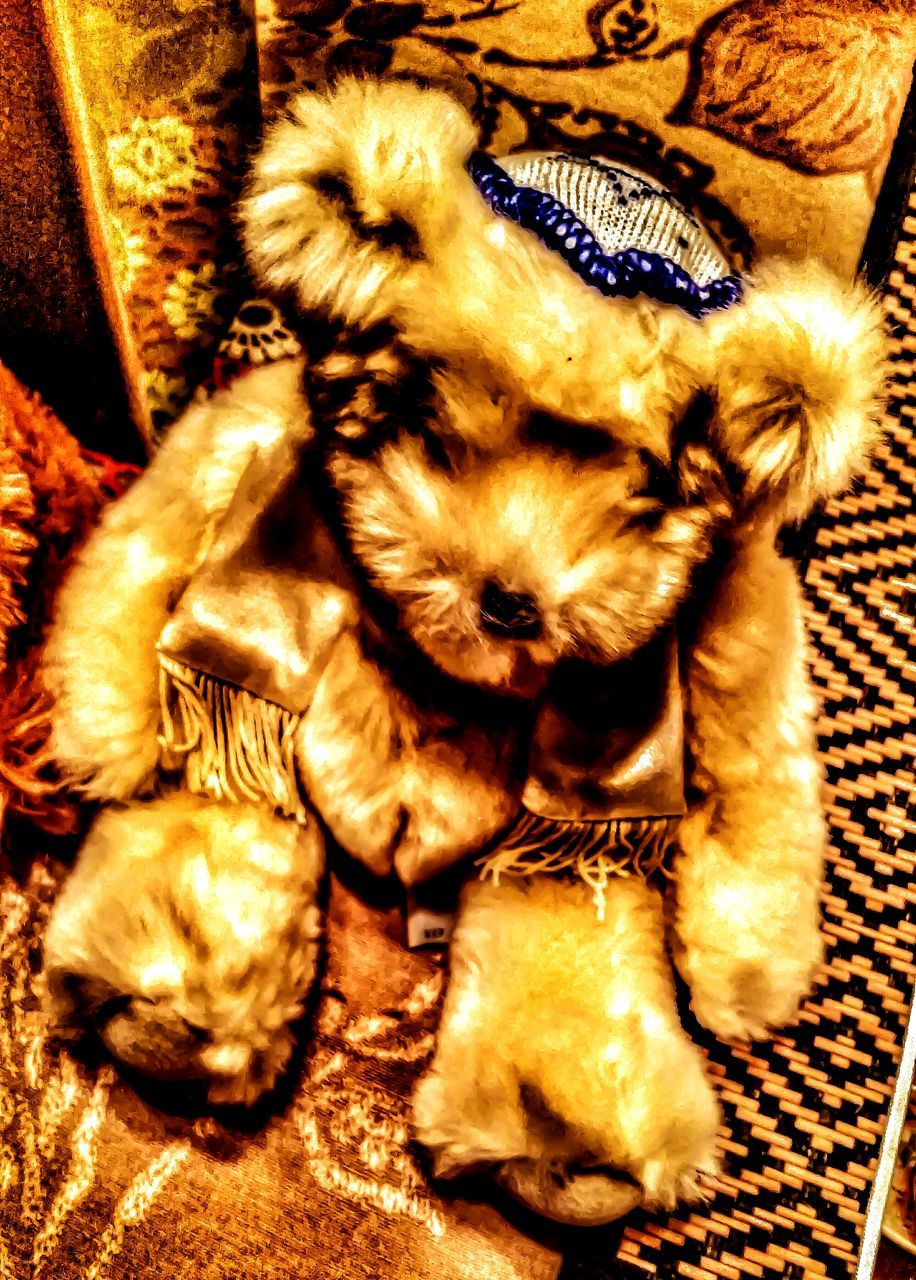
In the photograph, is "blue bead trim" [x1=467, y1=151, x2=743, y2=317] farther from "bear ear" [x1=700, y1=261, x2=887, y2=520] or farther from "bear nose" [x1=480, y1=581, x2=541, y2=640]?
"bear nose" [x1=480, y1=581, x2=541, y2=640]

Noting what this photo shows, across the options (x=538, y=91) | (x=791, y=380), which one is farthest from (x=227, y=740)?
(x=538, y=91)

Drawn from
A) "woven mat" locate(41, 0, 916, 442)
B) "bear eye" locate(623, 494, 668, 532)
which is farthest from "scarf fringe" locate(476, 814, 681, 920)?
"woven mat" locate(41, 0, 916, 442)

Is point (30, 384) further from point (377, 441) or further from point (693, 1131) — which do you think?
point (693, 1131)

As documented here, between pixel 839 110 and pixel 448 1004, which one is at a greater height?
pixel 839 110

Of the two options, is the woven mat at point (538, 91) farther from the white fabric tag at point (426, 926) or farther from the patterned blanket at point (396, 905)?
the white fabric tag at point (426, 926)

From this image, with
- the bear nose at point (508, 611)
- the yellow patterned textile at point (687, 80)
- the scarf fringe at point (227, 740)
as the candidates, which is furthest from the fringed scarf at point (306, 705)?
the yellow patterned textile at point (687, 80)

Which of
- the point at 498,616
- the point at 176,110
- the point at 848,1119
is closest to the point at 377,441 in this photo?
the point at 498,616
